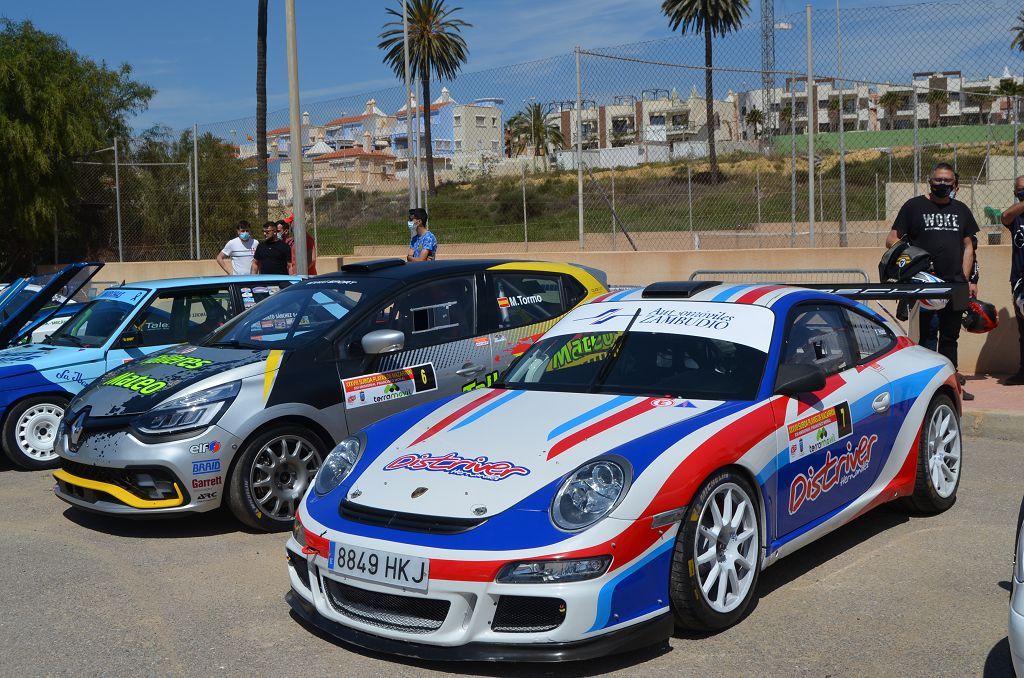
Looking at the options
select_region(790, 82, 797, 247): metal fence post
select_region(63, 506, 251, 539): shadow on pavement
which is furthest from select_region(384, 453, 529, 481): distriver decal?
select_region(790, 82, 797, 247): metal fence post

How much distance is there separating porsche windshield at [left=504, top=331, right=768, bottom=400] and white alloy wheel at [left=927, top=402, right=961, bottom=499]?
1.60 meters

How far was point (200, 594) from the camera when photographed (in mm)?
5082

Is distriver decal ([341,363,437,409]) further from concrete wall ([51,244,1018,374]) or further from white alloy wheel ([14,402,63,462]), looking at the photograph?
concrete wall ([51,244,1018,374])

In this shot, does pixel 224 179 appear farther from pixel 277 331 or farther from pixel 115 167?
pixel 277 331

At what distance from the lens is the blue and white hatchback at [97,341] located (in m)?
7.93

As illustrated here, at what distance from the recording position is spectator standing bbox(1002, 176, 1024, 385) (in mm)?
9188

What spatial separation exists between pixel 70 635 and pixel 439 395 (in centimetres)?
287

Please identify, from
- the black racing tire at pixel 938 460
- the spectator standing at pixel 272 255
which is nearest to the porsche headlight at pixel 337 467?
the black racing tire at pixel 938 460

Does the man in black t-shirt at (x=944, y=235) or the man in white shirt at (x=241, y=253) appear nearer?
the man in black t-shirt at (x=944, y=235)

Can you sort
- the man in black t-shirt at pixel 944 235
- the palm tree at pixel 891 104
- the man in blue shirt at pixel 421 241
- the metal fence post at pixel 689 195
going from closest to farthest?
the man in black t-shirt at pixel 944 235 < the man in blue shirt at pixel 421 241 < the palm tree at pixel 891 104 < the metal fence post at pixel 689 195

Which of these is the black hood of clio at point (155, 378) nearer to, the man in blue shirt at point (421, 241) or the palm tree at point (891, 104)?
the man in blue shirt at point (421, 241)

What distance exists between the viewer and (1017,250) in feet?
31.1

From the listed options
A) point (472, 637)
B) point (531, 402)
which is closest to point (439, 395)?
point (531, 402)

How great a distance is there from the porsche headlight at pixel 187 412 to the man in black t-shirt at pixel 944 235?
19.5 feet
